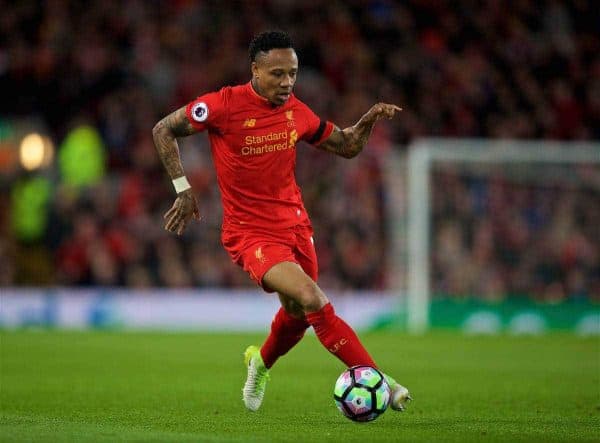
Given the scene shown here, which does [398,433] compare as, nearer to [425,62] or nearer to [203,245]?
[203,245]

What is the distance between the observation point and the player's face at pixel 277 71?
7887mm

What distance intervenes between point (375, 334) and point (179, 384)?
8245mm

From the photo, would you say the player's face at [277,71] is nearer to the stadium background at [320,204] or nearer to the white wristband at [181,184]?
the white wristband at [181,184]

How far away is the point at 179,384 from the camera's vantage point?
10633 mm


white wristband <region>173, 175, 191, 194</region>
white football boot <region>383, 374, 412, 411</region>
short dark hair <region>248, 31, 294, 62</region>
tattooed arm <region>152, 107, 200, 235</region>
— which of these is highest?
short dark hair <region>248, 31, 294, 62</region>

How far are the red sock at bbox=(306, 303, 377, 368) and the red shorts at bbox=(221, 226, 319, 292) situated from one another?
47cm

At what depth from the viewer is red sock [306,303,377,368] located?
7379 millimetres

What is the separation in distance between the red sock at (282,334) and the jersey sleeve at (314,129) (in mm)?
1211

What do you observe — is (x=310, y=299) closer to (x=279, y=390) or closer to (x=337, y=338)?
(x=337, y=338)

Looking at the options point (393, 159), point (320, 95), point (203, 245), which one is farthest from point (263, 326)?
point (320, 95)

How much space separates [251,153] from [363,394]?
1902mm

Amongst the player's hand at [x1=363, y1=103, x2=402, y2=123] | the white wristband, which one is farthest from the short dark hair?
the white wristband

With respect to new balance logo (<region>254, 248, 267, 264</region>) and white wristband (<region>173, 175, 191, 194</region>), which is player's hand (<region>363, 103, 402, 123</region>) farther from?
white wristband (<region>173, 175, 191, 194</region>)

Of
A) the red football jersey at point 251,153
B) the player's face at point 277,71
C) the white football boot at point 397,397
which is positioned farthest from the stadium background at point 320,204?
the player's face at point 277,71
